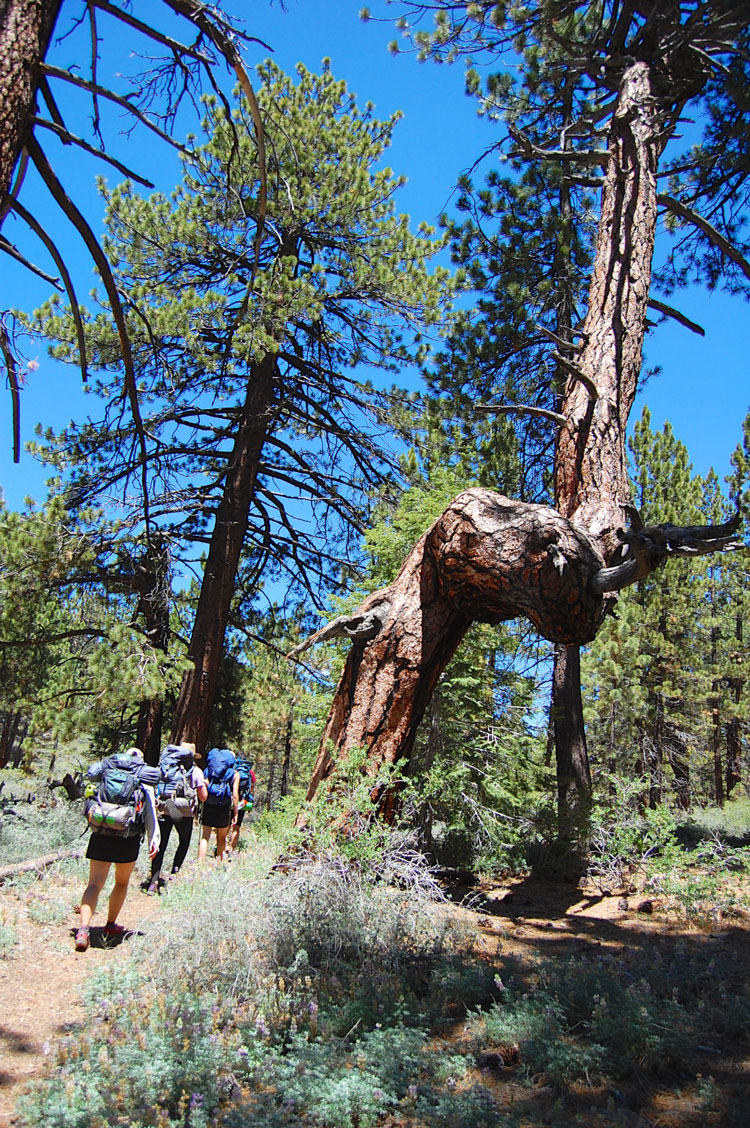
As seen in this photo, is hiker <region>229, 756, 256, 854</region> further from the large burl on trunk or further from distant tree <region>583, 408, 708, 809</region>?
distant tree <region>583, 408, 708, 809</region>

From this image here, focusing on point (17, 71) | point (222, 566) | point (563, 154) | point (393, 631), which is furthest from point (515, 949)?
point (222, 566)

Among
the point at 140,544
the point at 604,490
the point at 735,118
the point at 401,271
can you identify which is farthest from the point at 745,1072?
the point at 401,271

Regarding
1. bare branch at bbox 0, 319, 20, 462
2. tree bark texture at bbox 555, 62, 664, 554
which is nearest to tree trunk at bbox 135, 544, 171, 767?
tree bark texture at bbox 555, 62, 664, 554

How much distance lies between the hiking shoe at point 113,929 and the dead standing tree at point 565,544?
1.74 m

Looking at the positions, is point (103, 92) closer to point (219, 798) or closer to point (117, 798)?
point (117, 798)

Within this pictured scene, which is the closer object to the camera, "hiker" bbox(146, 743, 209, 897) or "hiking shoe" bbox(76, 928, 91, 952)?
"hiking shoe" bbox(76, 928, 91, 952)

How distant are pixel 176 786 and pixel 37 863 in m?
1.58

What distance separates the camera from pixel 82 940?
545 centimetres

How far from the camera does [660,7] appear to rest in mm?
6559

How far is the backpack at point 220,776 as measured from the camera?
27.1ft

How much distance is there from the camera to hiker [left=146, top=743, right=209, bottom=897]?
7.44 meters

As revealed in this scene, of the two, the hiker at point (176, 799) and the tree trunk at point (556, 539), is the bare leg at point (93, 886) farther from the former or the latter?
the tree trunk at point (556, 539)

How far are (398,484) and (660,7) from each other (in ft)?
23.9

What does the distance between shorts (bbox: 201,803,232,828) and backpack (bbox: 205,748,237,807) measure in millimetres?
33
